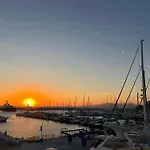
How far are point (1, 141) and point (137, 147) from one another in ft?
44.8

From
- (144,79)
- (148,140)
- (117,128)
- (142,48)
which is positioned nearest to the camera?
(148,140)

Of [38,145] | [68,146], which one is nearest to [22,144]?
[38,145]

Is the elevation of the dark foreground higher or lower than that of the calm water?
higher

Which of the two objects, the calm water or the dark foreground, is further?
the calm water

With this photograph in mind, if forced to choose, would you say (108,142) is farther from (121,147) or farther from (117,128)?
(117,128)

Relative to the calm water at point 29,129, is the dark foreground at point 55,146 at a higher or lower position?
higher

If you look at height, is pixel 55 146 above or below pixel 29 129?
above

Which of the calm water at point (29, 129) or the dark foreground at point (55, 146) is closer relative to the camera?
the dark foreground at point (55, 146)

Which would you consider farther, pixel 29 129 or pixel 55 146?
pixel 29 129

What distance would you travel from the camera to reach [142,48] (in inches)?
1339

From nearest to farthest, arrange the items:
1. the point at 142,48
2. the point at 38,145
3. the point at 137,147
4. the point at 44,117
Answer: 1. the point at 137,147
2. the point at 38,145
3. the point at 142,48
4. the point at 44,117

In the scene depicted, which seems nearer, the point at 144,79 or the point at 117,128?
the point at 117,128

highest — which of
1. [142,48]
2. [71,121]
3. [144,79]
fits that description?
[142,48]

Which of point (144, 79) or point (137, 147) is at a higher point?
point (144, 79)
